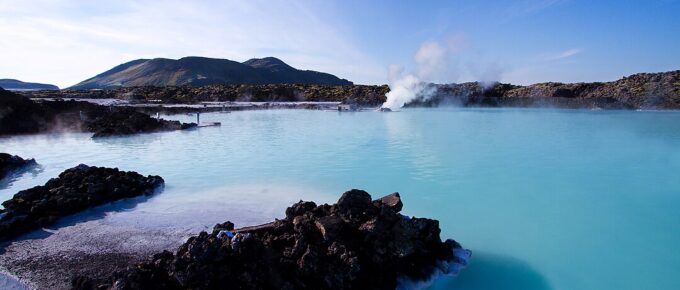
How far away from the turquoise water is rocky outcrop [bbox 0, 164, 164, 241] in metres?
0.62

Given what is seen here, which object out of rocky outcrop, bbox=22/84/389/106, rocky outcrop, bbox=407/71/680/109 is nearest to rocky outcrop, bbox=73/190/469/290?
rocky outcrop, bbox=407/71/680/109

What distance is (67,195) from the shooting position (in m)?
6.70

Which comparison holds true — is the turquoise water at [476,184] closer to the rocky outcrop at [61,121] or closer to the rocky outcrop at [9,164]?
the rocky outcrop at [9,164]

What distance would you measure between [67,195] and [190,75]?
98263mm

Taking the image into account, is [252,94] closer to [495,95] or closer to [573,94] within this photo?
[495,95]

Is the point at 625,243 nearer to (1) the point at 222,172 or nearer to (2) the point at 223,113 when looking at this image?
(1) the point at 222,172

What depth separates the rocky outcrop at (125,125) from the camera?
1678 centimetres

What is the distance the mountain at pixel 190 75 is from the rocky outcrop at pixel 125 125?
74.9 m

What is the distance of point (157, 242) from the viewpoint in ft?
17.3

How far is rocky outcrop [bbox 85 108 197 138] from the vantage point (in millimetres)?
16781

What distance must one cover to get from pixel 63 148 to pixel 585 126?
74.2 ft

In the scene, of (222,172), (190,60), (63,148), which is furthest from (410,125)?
(190,60)

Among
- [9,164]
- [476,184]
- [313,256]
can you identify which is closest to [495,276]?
[313,256]

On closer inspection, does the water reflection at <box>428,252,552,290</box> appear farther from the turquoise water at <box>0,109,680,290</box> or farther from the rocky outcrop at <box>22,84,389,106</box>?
the rocky outcrop at <box>22,84,389,106</box>
